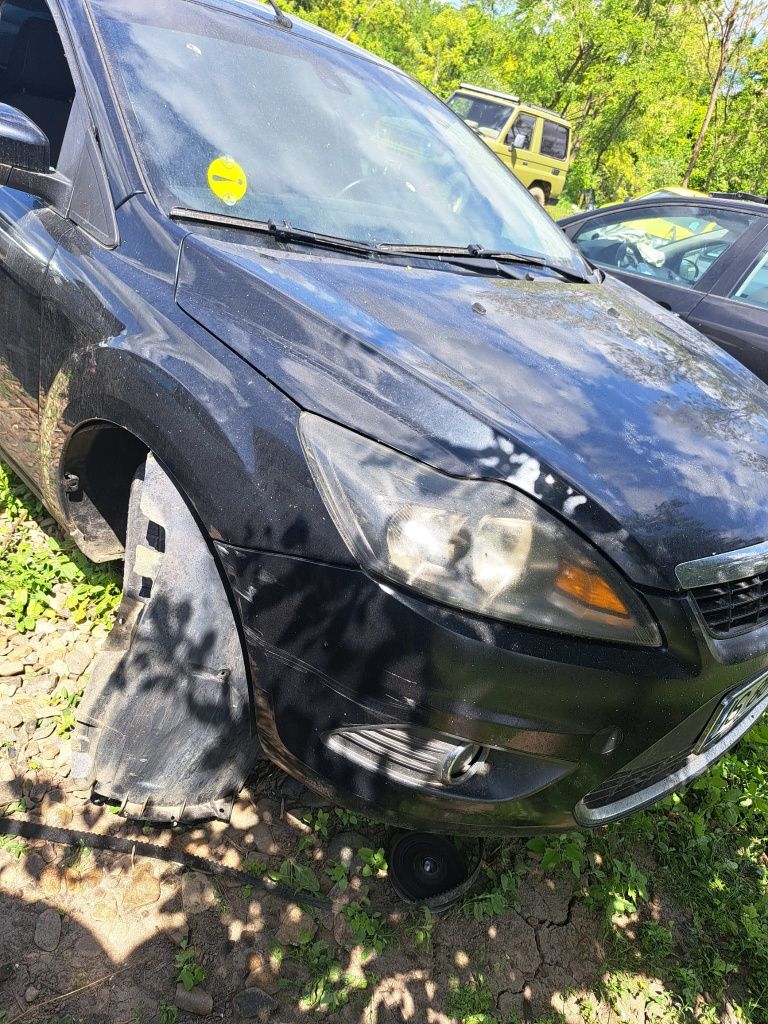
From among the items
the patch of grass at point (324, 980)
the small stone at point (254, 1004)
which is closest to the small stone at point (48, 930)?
the small stone at point (254, 1004)

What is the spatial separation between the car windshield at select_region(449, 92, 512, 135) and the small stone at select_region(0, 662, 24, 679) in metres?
14.0

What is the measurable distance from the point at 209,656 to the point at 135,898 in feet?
2.28

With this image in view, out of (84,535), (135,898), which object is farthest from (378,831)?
(84,535)

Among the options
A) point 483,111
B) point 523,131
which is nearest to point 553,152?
point 523,131

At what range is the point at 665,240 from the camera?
496cm

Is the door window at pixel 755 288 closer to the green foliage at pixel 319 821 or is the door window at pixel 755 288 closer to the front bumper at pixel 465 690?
the front bumper at pixel 465 690

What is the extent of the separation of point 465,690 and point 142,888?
Answer: 1086mm

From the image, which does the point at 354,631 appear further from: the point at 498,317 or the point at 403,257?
the point at 403,257

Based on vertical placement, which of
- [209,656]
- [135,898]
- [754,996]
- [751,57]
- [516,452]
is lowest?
[135,898]

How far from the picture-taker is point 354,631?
1.44 metres

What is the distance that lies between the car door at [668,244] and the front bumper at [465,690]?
139 inches

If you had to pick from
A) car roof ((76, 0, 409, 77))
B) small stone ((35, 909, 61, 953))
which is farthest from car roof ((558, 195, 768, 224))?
small stone ((35, 909, 61, 953))

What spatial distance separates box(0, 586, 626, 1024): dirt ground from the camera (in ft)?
5.67

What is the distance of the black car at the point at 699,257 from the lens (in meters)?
4.32
